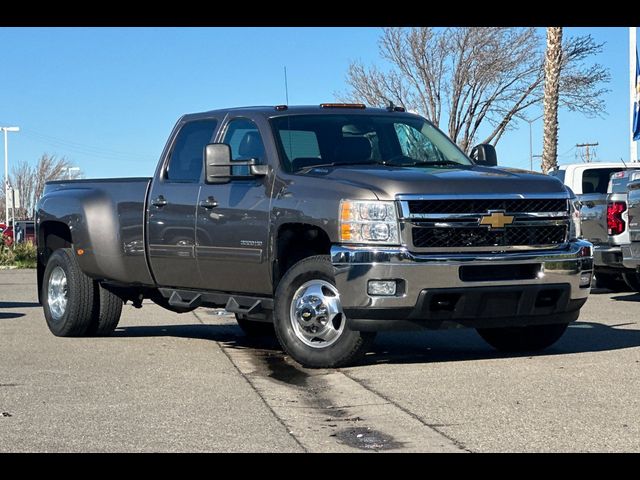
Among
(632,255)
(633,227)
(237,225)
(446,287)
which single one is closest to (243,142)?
(237,225)

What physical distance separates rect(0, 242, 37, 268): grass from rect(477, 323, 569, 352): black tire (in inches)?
931

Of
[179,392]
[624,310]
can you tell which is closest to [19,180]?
[624,310]

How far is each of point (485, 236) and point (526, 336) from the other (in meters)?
1.50

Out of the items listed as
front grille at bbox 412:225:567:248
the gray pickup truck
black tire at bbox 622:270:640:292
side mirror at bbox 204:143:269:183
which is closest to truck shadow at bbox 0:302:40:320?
the gray pickup truck

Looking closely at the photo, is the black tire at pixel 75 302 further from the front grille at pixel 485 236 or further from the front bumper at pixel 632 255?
the front bumper at pixel 632 255

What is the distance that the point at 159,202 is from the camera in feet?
34.9

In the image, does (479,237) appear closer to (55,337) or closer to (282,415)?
(282,415)

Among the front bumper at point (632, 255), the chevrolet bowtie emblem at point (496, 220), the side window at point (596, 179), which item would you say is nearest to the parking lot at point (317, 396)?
the chevrolet bowtie emblem at point (496, 220)

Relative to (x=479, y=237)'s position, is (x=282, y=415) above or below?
below

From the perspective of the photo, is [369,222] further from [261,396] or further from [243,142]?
[243,142]

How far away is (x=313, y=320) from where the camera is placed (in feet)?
29.9

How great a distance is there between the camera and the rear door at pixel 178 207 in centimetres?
1035
